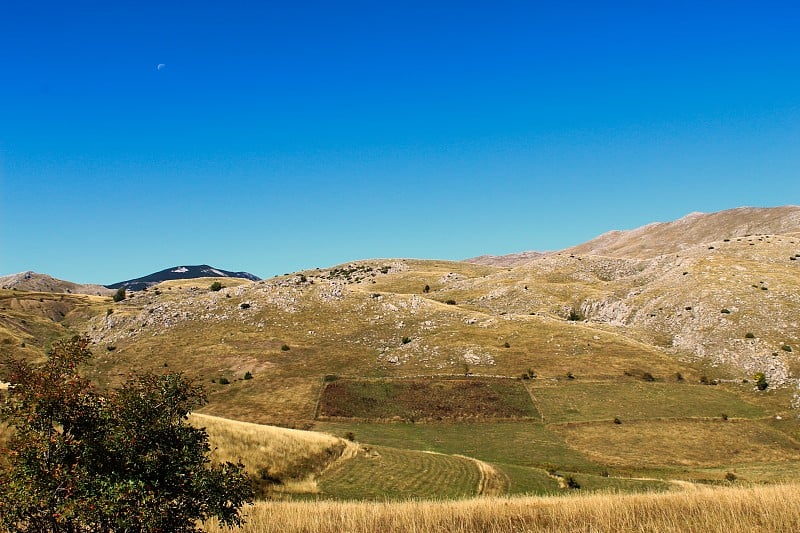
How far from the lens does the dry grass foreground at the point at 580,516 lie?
13141 millimetres

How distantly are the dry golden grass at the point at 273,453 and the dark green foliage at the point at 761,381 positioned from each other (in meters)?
88.5

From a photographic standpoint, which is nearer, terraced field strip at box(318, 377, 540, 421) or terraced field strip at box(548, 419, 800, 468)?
terraced field strip at box(548, 419, 800, 468)

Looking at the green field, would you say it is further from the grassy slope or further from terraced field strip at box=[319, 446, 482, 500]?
terraced field strip at box=[319, 446, 482, 500]

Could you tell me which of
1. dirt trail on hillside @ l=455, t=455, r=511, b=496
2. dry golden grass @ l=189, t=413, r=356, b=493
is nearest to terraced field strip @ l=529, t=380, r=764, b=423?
dirt trail on hillside @ l=455, t=455, r=511, b=496

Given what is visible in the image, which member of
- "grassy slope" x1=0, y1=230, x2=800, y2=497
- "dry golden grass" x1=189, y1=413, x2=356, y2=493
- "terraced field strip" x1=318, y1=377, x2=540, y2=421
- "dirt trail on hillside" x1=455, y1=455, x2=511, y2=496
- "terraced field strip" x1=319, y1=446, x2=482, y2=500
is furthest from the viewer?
"terraced field strip" x1=318, y1=377, x2=540, y2=421

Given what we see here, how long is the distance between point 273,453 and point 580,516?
111 ft

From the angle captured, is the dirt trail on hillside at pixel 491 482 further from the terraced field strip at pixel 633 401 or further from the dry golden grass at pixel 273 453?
the terraced field strip at pixel 633 401

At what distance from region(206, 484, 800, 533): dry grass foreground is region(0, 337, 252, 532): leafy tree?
3.37 meters

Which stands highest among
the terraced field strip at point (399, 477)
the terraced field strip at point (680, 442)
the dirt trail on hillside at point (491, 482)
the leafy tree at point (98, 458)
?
the leafy tree at point (98, 458)

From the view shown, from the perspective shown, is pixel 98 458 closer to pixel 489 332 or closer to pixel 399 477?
pixel 399 477

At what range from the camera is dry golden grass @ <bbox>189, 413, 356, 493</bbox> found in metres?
38.8

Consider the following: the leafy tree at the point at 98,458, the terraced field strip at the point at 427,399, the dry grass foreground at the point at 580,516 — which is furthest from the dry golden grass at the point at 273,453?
the terraced field strip at the point at 427,399

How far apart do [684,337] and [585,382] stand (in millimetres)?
38855

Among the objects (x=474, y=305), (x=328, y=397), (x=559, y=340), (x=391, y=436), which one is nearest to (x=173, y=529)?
(x=391, y=436)
